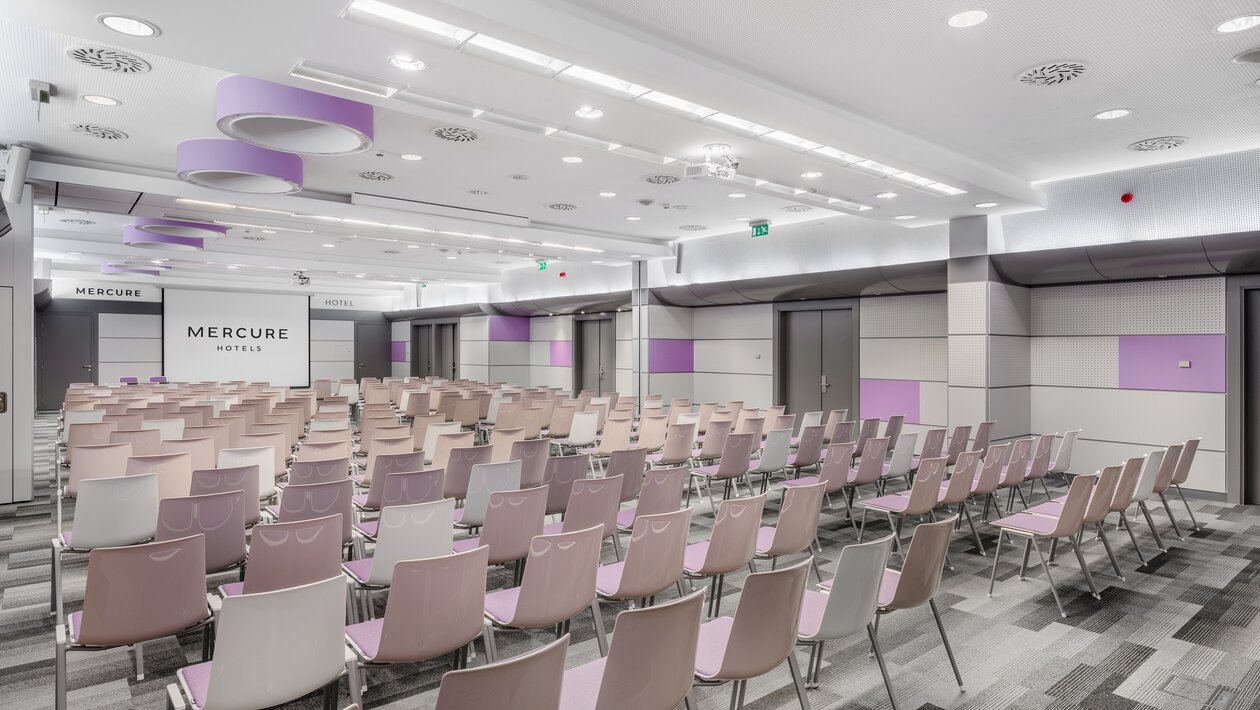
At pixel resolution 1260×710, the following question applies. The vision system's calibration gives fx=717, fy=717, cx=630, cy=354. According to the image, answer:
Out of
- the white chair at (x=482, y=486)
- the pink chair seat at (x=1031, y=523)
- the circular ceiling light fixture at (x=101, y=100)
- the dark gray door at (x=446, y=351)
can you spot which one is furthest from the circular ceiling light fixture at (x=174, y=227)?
the dark gray door at (x=446, y=351)

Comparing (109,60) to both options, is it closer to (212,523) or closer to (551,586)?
(212,523)

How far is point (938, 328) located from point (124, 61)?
10.3m

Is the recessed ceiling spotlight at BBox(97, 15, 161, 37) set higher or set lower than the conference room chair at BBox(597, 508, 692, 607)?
higher

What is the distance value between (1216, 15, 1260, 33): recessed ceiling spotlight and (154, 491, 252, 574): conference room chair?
613cm

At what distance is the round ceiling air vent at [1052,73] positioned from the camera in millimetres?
4770

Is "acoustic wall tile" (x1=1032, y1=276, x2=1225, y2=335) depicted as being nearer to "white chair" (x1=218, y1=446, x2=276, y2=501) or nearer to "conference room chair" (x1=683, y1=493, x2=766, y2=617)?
"conference room chair" (x1=683, y1=493, x2=766, y2=617)

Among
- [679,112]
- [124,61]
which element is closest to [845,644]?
[679,112]

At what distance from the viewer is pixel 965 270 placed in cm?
917

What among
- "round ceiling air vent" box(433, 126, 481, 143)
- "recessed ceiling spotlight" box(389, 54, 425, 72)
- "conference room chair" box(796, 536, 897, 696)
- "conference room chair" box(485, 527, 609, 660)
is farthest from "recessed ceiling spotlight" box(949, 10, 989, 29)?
"round ceiling air vent" box(433, 126, 481, 143)

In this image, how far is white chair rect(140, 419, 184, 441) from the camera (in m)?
7.38

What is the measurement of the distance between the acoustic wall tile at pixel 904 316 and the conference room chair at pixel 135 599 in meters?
10.1

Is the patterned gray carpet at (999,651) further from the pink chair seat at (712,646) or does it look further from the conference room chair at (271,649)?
the conference room chair at (271,649)

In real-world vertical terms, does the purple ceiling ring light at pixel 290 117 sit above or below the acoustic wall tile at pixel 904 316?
above

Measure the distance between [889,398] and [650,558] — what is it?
9.20m
